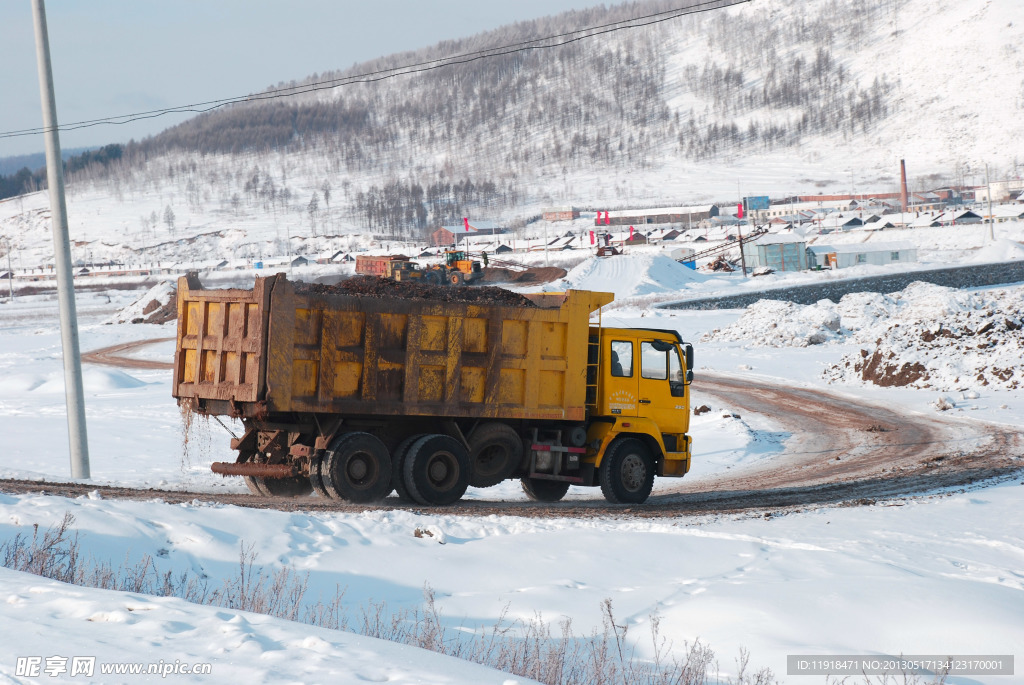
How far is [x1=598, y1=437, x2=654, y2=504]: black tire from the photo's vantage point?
13922mm

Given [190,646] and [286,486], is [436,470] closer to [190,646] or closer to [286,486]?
[286,486]

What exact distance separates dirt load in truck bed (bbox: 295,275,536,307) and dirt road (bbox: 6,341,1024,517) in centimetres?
270

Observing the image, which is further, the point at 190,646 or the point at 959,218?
the point at 959,218

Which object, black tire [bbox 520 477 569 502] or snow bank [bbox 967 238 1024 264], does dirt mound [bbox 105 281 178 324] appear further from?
snow bank [bbox 967 238 1024 264]

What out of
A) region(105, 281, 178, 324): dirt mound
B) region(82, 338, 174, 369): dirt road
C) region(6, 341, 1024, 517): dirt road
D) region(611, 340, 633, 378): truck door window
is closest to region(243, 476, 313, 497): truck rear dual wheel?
region(6, 341, 1024, 517): dirt road

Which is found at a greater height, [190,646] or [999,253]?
[999,253]

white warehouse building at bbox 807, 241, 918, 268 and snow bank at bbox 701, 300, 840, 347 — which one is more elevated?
white warehouse building at bbox 807, 241, 918, 268

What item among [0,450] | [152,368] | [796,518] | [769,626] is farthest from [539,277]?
[769,626]

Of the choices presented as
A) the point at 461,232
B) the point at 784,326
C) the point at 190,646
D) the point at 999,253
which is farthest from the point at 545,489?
the point at 461,232

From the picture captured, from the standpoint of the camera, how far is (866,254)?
8494 centimetres

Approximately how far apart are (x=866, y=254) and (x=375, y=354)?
80.7m

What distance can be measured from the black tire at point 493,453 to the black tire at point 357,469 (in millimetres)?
1313

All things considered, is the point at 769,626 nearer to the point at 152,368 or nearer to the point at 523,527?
the point at 523,527

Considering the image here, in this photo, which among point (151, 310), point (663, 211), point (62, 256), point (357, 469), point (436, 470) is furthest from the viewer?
point (663, 211)
